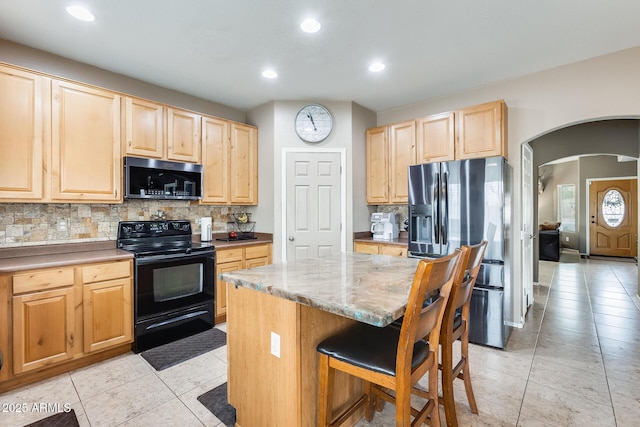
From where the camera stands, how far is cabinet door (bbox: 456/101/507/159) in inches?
127

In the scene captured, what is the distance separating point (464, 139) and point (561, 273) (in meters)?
4.79

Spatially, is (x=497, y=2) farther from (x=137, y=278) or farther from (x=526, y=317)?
(x=137, y=278)

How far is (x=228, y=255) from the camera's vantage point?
11.7 ft

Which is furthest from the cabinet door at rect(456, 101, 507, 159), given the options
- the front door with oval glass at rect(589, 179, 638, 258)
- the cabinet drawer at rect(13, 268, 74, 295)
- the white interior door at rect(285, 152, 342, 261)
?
the front door with oval glass at rect(589, 179, 638, 258)

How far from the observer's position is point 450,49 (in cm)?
280

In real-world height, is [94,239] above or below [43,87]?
below

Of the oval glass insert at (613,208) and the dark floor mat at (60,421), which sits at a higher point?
the oval glass insert at (613,208)

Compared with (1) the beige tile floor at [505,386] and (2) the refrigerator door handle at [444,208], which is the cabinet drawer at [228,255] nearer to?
(1) the beige tile floor at [505,386]

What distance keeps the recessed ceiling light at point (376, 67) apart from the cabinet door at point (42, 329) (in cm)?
339

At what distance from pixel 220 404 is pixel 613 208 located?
1082 centimetres

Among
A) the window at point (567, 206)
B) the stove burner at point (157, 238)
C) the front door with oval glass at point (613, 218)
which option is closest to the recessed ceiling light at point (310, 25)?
the stove burner at point (157, 238)

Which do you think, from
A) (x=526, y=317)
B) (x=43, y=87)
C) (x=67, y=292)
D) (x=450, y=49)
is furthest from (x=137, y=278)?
(x=526, y=317)

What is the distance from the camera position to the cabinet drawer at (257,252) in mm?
3787

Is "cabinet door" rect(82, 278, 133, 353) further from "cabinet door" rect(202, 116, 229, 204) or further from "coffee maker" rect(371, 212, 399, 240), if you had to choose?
"coffee maker" rect(371, 212, 399, 240)
